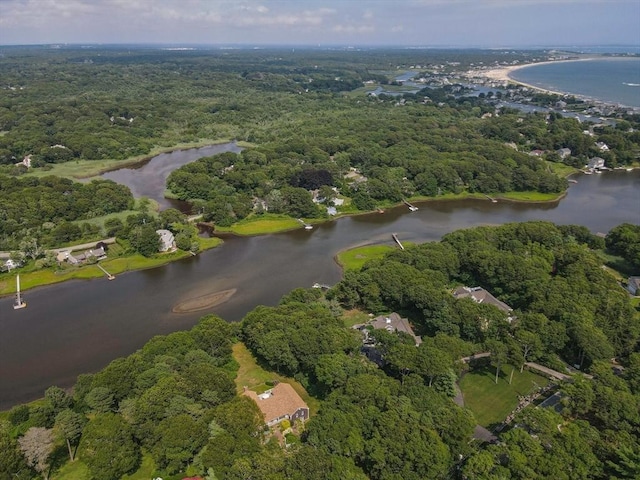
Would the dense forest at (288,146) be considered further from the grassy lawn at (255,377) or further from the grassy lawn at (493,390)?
the grassy lawn at (493,390)

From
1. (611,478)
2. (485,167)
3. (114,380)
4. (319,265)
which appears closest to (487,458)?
(611,478)

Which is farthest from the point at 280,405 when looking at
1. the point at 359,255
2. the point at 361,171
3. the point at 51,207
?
the point at 361,171

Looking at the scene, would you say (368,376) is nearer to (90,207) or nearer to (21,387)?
(21,387)

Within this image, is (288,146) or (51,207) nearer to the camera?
(51,207)

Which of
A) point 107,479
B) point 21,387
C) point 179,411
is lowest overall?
point 21,387

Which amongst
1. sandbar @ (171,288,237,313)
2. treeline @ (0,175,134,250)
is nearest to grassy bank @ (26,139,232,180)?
treeline @ (0,175,134,250)

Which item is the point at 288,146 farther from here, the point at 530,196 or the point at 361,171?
the point at 530,196

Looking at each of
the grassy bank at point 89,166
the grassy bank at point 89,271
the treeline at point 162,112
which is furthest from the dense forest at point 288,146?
the grassy bank at point 89,271
